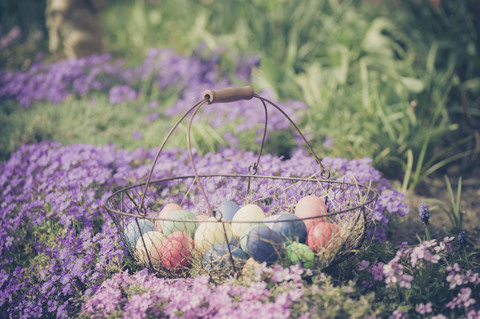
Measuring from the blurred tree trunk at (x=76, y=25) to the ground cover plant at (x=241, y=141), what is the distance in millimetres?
355

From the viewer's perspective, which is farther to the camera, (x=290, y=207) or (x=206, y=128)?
(x=206, y=128)

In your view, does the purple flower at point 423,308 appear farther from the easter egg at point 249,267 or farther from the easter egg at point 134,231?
the easter egg at point 134,231

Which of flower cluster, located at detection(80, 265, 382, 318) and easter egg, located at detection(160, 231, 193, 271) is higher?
easter egg, located at detection(160, 231, 193, 271)

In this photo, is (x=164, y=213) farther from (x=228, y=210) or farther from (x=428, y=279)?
(x=428, y=279)

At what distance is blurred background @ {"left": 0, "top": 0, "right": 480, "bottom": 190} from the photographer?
10.9 ft

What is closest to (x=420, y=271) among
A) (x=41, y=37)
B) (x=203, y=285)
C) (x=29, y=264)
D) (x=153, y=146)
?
(x=203, y=285)

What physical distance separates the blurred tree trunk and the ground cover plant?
36 cm

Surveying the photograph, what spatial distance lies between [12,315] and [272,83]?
308 cm

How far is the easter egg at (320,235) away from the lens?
168cm

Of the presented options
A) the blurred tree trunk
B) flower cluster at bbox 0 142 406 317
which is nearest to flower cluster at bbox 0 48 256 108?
the blurred tree trunk

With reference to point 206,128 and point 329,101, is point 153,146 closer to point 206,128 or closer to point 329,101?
point 206,128

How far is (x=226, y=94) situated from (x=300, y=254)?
2.40 feet

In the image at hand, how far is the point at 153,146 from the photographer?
3389mm

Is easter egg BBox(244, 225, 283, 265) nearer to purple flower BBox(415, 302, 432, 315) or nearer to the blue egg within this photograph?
the blue egg
